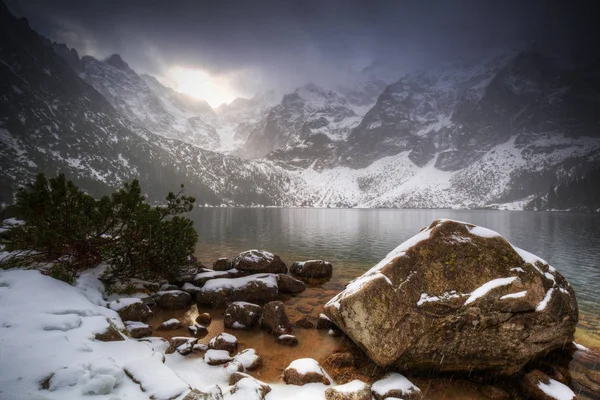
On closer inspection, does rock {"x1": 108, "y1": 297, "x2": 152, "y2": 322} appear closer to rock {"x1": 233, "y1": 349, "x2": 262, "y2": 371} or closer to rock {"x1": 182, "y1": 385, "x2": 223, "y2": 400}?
rock {"x1": 233, "y1": 349, "x2": 262, "y2": 371}

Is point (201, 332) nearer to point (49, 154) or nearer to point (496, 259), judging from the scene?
point (496, 259)

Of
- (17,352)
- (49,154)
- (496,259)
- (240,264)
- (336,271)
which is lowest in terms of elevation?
(336,271)

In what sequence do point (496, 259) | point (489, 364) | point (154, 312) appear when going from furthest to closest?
point (154, 312)
point (496, 259)
point (489, 364)

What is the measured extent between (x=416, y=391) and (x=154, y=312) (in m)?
13.8

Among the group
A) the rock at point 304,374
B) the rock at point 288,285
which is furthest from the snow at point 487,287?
the rock at point 288,285

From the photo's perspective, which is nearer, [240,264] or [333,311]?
[333,311]

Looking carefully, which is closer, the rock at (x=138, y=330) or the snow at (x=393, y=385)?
the snow at (x=393, y=385)

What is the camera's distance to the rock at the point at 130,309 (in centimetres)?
1330

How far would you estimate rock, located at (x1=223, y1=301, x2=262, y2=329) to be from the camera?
14.2 metres

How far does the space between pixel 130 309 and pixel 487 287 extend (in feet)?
52.0

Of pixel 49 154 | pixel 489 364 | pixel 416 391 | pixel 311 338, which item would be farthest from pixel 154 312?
pixel 49 154

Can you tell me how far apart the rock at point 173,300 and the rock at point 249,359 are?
7328 mm

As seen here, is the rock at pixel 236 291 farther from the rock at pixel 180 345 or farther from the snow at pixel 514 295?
the snow at pixel 514 295

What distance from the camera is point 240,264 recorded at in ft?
73.1
